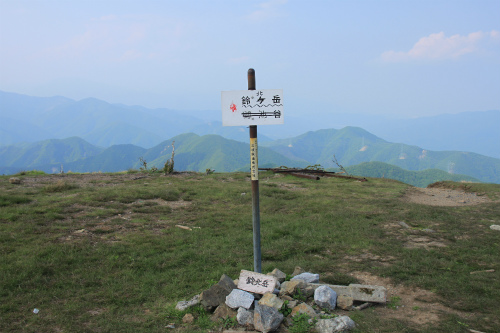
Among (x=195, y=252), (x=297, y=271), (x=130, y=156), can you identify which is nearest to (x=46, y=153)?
(x=130, y=156)

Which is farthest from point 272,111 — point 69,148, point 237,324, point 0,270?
point 69,148

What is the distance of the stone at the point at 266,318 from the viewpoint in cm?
411

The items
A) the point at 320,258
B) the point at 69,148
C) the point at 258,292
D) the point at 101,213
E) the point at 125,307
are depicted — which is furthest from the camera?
the point at 69,148

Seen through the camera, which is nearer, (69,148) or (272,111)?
(272,111)

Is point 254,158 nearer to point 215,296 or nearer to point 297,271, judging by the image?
point 215,296

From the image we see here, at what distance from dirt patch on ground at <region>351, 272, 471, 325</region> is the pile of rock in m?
0.23

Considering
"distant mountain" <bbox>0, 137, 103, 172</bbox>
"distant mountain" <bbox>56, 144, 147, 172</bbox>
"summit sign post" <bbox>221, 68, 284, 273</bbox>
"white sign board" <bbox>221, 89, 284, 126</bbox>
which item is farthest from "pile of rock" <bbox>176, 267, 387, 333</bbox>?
"distant mountain" <bbox>0, 137, 103, 172</bbox>

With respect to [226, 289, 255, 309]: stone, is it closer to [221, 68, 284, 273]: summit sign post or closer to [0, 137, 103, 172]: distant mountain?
[221, 68, 284, 273]: summit sign post

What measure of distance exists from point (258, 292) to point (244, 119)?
2.66m

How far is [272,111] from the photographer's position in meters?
5.03

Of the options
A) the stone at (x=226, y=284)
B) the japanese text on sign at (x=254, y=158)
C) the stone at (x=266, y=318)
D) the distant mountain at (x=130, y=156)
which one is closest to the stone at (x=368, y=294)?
the stone at (x=266, y=318)

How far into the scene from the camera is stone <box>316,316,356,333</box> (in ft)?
13.1

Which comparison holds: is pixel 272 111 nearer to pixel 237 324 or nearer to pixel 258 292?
pixel 258 292

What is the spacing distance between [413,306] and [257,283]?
2.42 meters
